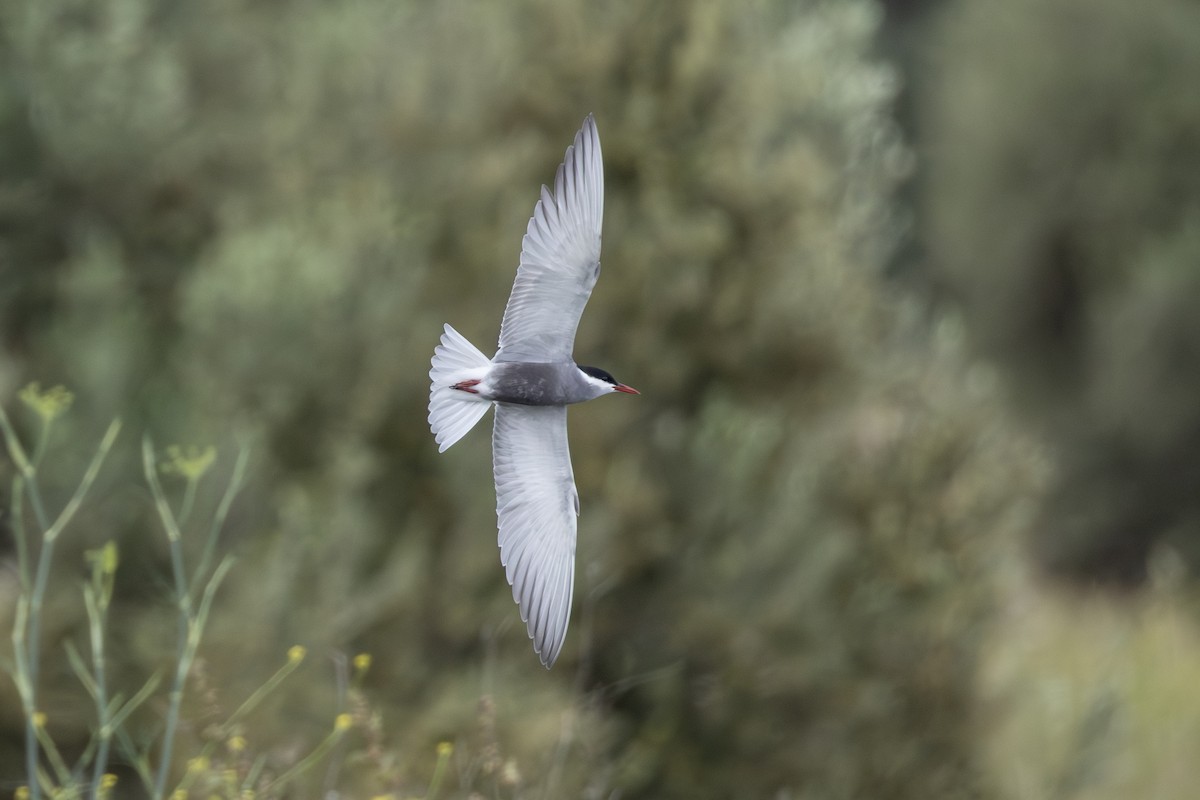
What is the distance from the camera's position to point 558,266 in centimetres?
218

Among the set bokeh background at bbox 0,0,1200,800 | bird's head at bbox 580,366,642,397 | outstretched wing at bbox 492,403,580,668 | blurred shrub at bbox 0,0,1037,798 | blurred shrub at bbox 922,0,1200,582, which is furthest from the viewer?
blurred shrub at bbox 922,0,1200,582

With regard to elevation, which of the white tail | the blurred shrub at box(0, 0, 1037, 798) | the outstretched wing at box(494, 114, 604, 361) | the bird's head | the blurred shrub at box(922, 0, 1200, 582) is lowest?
the white tail

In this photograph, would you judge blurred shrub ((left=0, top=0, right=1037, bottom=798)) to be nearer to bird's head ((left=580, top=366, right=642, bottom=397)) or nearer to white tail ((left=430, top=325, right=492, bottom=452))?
white tail ((left=430, top=325, right=492, bottom=452))

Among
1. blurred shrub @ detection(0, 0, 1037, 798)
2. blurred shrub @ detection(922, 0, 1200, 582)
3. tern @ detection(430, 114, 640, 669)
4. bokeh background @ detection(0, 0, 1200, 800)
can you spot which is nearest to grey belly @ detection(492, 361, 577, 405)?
tern @ detection(430, 114, 640, 669)

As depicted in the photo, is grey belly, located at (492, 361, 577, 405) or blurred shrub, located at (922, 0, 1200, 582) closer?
grey belly, located at (492, 361, 577, 405)

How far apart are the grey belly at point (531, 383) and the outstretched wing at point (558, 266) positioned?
0.03m

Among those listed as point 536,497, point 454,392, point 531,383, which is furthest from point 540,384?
point 536,497

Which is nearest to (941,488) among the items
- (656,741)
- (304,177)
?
(656,741)

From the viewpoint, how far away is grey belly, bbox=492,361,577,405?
Answer: 2.04 meters

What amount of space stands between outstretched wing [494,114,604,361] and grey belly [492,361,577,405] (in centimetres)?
3

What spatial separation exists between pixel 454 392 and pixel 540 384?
12 centimetres

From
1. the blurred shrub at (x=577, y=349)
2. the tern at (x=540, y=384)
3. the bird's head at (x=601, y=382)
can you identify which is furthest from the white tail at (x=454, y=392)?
the blurred shrub at (x=577, y=349)

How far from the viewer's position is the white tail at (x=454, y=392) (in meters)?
2.08

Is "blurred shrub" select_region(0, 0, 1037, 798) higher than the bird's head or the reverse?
higher
